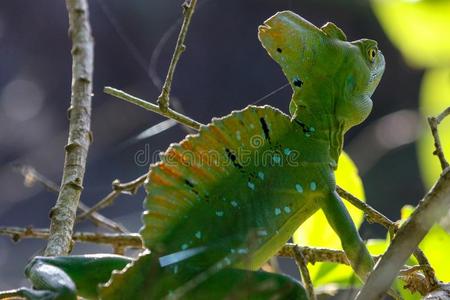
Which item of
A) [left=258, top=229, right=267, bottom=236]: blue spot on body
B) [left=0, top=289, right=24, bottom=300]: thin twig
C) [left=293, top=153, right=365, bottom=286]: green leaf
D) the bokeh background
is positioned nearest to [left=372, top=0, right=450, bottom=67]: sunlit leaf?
[left=258, top=229, right=267, bottom=236]: blue spot on body

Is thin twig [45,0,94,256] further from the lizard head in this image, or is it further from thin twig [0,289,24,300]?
the lizard head

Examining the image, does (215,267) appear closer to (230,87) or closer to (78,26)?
(78,26)

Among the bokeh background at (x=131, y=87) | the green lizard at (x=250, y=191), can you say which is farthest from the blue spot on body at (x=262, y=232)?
the bokeh background at (x=131, y=87)

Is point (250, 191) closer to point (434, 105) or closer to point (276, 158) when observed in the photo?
point (276, 158)

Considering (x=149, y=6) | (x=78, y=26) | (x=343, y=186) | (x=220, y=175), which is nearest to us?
(x=220, y=175)

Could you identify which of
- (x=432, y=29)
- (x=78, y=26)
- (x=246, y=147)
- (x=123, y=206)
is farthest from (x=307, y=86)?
(x=123, y=206)

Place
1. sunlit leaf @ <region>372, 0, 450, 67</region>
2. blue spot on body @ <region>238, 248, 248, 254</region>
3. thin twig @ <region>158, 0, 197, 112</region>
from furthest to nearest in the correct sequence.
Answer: thin twig @ <region>158, 0, 197, 112</region>
blue spot on body @ <region>238, 248, 248, 254</region>
sunlit leaf @ <region>372, 0, 450, 67</region>

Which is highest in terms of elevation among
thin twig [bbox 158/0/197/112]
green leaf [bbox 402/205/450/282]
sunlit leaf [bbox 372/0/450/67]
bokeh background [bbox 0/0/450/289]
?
bokeh background [bbox 0/0/450/289]
